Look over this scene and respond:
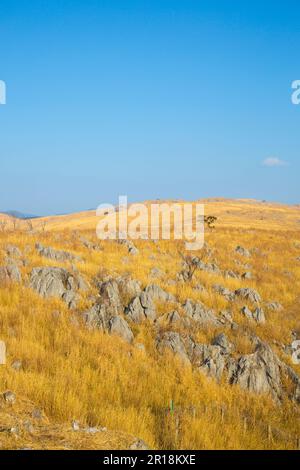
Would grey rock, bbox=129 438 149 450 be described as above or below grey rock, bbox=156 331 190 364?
below

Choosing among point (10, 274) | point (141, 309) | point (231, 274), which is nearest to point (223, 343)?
point (141, 309)

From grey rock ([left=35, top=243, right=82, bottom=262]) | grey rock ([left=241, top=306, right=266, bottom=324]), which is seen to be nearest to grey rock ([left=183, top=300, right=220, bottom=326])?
grey rock ([left=241, top=306, right=266, bottom=324])

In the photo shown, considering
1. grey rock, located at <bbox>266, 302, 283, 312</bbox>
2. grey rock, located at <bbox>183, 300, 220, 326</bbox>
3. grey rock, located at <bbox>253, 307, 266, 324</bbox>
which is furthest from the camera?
grey rock, located at <bbox>266, 302, 283, 312</bbox>

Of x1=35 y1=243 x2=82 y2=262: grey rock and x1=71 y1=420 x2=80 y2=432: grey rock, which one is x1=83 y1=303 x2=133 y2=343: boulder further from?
x1=35 y1=243 x2=82 y2=262: grey rock

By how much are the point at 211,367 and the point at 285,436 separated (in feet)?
6.53

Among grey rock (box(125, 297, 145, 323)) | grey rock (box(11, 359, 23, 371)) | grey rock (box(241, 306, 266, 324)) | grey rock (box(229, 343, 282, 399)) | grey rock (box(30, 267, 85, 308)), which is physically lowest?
grey rock (box(229, 343, 282, 399))

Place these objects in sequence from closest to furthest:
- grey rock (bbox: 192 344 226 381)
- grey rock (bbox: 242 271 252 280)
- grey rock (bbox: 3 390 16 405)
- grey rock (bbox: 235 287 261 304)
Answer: grey rock (bbox: 3 390 16 405)
grey rock (bbox: 192 344 226 381)
grey rock (bbox: 235 287 261 304)
grey rock (bbox: 242 271 252 280)

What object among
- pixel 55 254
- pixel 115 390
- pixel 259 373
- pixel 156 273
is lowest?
pixel 259 373

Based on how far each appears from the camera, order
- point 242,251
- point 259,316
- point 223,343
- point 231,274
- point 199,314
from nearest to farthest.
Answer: point 223,343 → point 199,314 → point 259,316 → point 231,274 → point 242,251

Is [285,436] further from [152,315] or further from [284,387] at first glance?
[152,315]

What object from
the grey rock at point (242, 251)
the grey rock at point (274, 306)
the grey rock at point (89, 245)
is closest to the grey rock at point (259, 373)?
the grey rock at point (274, 306)

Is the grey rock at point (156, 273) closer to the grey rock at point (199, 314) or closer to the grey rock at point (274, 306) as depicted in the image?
the grey rock at point (199, 314)

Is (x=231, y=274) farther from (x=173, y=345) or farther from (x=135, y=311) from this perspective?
(x=173, y=345)
